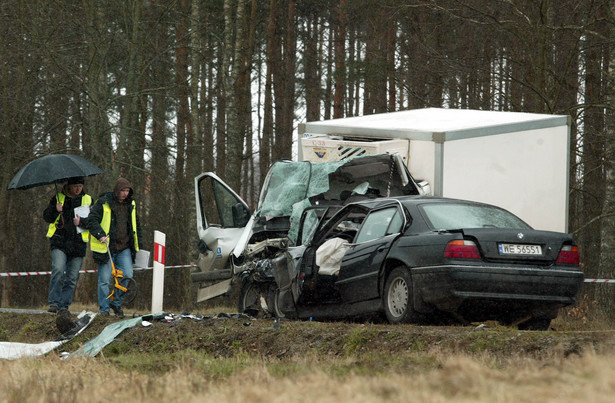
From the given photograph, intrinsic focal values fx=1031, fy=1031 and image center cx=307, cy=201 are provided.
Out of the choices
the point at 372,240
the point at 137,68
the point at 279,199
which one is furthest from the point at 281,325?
the point at 137,68

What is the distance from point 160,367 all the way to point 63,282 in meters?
6.60

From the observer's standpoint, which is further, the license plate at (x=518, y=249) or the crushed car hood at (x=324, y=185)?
the crushed car hood at (x=324, y=185)

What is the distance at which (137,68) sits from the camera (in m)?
22.0

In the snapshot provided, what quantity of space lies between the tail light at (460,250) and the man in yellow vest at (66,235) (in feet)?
18.4

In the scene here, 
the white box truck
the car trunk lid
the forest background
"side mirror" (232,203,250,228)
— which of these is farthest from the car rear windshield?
the forest background

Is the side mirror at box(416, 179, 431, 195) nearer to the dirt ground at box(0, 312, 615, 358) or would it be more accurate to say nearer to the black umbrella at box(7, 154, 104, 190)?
the dirt ground at box(0, 312, 615, 358)

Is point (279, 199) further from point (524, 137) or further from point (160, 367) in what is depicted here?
point (160, 367)

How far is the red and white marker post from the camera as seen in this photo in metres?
13.5

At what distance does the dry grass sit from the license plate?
2584 mm

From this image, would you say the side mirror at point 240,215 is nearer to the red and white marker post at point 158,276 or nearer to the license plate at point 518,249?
the red and white marker post at point 158,276

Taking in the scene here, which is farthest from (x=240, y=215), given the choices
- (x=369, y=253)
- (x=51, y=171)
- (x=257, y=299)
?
(x=369, y=253)

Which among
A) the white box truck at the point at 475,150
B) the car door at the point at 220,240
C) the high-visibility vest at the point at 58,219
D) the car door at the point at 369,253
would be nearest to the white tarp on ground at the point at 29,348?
the high-visibility vest at the point at 58,219

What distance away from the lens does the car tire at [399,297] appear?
34.0 ft

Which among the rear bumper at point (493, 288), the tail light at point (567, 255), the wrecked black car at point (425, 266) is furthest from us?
the tail light at point (567, 255)
